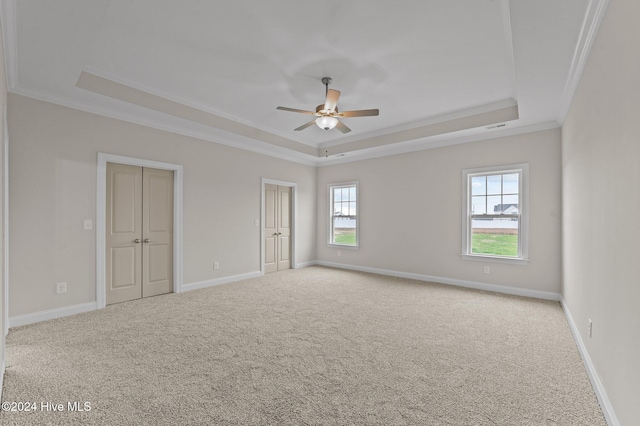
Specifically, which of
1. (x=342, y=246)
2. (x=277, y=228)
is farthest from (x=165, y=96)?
(x=342, y=246)

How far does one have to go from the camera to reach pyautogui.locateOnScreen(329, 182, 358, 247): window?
6859 mm

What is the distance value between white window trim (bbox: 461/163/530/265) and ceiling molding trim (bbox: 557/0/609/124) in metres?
1.31

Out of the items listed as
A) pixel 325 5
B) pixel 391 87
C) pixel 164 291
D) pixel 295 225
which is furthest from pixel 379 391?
pixel 295 225

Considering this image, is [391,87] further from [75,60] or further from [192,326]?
[192,326]

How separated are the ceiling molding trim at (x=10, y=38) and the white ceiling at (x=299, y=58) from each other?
1cm

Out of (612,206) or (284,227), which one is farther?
(284,227)

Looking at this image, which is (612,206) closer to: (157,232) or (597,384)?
(597,384)

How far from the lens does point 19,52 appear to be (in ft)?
8.73

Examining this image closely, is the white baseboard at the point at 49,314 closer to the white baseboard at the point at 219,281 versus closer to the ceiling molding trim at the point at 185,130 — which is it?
the white baseboard at the point at 219,281

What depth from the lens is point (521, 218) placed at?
4637 mm

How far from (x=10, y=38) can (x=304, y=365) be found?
3633 mm

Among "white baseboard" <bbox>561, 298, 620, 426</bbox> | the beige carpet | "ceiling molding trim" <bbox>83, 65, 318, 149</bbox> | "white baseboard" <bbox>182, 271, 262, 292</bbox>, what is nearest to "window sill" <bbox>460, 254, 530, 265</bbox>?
the beige carpet

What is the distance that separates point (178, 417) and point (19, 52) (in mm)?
Result: 3379

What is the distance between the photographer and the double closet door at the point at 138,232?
4105 millimetres
